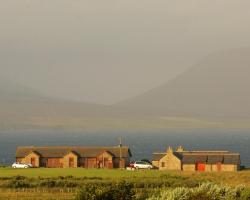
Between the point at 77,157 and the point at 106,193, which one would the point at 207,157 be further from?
the point at 106,193

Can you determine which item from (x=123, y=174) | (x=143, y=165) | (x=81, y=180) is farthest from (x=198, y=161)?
(x=81, y=180)

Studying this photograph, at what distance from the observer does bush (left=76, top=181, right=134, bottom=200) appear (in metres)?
54.4

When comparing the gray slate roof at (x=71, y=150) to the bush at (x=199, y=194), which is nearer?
the bush at (x=199, y=194)

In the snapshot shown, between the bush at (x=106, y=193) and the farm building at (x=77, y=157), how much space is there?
177 ft

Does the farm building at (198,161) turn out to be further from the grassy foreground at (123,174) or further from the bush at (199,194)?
the bush at (199,194)

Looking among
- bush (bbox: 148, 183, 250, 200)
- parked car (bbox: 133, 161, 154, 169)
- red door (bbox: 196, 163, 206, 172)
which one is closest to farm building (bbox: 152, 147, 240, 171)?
red door (bbox: 196, 163, 206, 172)

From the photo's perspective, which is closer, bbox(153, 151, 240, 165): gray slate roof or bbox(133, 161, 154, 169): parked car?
bbox(153, 151, 240, 165): gray slate roof

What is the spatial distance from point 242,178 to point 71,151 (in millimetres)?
31134

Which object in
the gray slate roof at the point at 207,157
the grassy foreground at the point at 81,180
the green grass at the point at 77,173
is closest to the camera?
the grassy foreground at the point at 81,180

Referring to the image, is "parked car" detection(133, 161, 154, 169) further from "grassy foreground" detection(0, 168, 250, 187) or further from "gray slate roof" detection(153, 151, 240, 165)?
"grassy foreground" detection(0, 168, 250, 187)

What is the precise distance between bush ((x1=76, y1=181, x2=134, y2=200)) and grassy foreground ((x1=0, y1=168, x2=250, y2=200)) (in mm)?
11470

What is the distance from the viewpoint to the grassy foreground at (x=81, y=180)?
74.6 meters

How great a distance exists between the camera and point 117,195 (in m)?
56.4

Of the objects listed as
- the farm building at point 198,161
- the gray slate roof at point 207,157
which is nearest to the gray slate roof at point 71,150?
the gray slate roof at point 207,157
